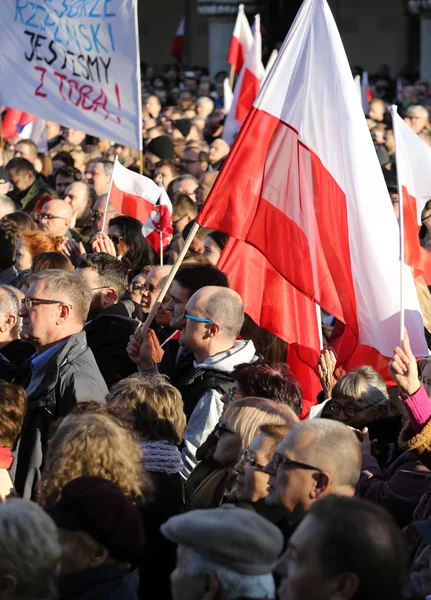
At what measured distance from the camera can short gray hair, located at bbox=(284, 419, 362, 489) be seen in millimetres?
3104

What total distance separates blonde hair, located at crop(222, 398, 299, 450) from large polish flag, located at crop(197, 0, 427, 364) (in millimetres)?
977

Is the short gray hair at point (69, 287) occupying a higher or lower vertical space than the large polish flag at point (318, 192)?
lower

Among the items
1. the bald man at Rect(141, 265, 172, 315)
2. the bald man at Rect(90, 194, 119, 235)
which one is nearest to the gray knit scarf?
the bald man at Rect(141, 265, 172, 315)

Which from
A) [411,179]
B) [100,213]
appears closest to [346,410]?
[411,179]

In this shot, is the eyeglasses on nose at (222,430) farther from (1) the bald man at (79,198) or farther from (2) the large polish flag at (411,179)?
(1) the bald man at (79,198)

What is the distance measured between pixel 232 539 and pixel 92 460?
0.76m

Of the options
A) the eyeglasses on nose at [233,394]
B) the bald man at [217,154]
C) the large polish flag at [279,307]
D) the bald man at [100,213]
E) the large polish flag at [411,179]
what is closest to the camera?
the eyeglasses on nose at [233,394]

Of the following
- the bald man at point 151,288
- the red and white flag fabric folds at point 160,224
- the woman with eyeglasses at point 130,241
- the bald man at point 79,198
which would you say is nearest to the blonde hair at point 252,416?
the bald man at point 151,288

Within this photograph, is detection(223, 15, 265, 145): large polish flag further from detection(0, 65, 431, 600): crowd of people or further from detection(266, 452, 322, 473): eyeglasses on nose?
detection(266, 452, 322, 473): eyeglasses on nose

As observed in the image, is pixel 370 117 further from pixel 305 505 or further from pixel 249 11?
pixel 249 11

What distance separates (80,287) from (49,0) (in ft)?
13.8

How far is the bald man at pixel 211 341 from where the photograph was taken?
450 cm

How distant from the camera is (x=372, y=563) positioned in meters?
2.42

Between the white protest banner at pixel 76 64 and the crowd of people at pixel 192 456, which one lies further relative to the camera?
the white protest banner at pixel 76 64
